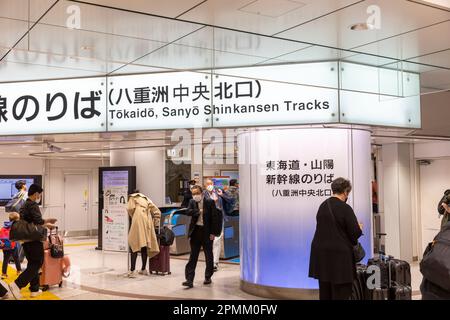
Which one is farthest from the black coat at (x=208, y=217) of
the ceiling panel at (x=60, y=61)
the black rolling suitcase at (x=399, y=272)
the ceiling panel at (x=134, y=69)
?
the black rolling suitcase at (x=399, y=272)

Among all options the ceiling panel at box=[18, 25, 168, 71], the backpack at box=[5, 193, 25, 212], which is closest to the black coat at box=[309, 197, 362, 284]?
the ceiling panel at box=[18, 25, 168, 71]

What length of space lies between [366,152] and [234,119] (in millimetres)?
1783

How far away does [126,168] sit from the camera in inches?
432

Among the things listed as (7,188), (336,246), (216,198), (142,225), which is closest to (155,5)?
(336,246)

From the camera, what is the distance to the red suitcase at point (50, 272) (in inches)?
279

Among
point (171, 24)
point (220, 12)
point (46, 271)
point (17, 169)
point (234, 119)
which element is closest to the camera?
point (220, 12)

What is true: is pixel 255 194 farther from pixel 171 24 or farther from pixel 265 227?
pixel 171 24

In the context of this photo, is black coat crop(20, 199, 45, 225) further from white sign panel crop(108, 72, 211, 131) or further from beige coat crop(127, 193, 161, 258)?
beige coat crop(127, 193, 161, 258)

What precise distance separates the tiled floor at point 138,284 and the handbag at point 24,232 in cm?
92

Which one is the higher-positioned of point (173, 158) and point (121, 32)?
point (121, 32)

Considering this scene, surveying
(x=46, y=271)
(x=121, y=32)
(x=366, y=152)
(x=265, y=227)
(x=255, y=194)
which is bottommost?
(x=46, y=271)

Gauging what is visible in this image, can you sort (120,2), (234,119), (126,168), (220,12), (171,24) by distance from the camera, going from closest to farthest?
(120,2) → (220,12) → (171,24) → (234,119) → (126,168)

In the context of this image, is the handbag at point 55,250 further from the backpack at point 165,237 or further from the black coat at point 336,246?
the black coat at point 336,246

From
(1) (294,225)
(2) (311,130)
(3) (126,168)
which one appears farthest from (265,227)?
(3) (126,168)
